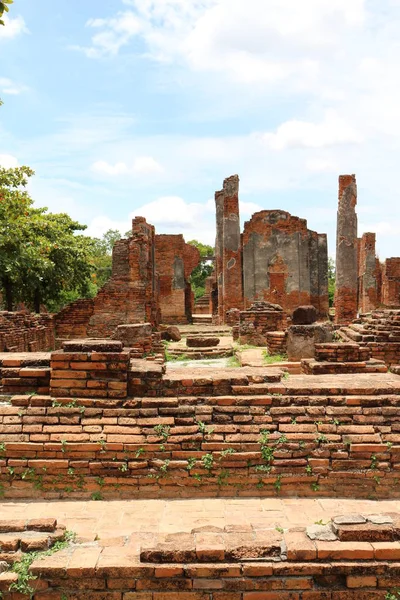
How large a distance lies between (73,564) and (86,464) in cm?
126

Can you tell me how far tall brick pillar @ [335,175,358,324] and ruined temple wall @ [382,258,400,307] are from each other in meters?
11.0

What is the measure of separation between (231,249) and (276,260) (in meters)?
2.67

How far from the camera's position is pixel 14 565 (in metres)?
2.71

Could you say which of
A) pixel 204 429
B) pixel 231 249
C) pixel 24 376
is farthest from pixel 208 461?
pixel 231 249

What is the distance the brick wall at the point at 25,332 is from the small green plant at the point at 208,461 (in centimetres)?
771

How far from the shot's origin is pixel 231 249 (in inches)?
917

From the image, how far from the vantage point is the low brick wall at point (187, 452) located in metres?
3.93

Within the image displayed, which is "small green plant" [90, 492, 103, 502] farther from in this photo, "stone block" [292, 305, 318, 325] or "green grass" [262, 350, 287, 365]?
"stone block" [292, 305, 318, 325]

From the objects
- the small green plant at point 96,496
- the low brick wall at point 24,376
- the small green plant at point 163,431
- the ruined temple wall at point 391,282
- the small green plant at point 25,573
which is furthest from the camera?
the ruined temple wall at point 391,282

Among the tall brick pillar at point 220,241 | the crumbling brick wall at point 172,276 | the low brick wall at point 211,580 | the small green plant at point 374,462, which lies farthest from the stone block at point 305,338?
the crumbling brick wall at point 172,276

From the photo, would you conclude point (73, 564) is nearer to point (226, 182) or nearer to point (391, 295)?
point (226, 182)

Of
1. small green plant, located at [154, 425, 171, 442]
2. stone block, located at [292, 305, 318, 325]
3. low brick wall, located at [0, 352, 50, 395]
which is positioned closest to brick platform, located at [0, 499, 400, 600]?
small green plant, located at [154, 425, 171, 442]

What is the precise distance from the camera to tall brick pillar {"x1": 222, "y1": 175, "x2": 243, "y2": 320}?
22812mm

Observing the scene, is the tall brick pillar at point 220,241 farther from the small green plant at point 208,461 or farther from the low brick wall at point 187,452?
the small green plant at point 208,461
